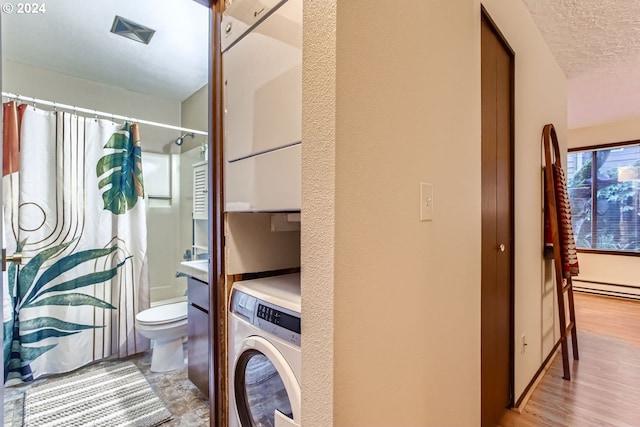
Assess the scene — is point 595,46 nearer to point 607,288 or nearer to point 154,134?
point 607,288

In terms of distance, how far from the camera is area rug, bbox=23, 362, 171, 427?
1705 millimetres

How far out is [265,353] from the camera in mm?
1035

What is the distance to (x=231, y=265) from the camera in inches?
51.1

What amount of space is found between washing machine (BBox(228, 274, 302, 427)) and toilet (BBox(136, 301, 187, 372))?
3.76 feet

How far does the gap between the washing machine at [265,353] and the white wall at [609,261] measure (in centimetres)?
492

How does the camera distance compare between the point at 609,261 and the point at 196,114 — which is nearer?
A: the point at 196,114

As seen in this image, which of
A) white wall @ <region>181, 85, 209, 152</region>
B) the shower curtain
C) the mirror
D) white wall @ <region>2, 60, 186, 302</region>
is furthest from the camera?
white wall @ <region>181, 85, 209, 152</region>

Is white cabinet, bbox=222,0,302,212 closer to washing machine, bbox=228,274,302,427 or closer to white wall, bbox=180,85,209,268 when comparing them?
washing machine, bbox=228,274,302,427

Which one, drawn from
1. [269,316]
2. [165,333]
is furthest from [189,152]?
[269,316]

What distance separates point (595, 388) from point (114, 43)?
13.7 ft

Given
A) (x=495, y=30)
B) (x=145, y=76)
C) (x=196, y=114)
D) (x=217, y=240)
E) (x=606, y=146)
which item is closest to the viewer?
(x=217, y=240)

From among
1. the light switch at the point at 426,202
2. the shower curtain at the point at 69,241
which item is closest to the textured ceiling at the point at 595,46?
the light switch at the point at 426,202

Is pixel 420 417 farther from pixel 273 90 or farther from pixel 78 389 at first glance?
pixel 78 389

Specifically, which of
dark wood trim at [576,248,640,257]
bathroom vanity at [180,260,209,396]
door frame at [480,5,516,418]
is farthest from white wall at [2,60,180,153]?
dark wood trim at [576,248,640,257]
